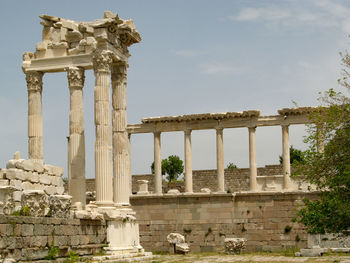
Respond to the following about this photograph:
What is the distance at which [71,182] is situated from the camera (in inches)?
994

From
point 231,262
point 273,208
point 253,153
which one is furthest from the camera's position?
point 253,153

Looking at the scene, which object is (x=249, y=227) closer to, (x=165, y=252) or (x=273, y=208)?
(x=273, y=208)

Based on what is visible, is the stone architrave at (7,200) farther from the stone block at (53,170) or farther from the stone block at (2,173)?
the stone block at (53,170)

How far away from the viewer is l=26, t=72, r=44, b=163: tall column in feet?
85.8

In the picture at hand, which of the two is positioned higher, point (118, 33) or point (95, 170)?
point (118, 33)

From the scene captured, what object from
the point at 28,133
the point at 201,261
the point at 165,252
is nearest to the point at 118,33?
the point at 28,133

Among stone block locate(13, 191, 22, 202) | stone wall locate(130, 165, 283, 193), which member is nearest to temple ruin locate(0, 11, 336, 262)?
→ stone block locate(13, 191, 22, 202)

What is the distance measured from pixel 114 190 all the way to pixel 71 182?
5.74 ft

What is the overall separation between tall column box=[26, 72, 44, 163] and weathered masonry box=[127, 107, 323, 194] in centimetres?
1507

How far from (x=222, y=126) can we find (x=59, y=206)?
23119 millimetres

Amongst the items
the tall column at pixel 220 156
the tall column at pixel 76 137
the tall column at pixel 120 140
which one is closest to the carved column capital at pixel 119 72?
the tall column at pixel 120 140

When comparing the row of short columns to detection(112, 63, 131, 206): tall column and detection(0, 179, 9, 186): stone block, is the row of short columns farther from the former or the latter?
detection(0, 179, 9, 186): stone block

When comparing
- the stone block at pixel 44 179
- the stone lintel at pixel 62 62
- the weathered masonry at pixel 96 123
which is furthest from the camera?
the stone lintel at pixel 62 62

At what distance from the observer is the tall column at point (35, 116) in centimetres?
2614
